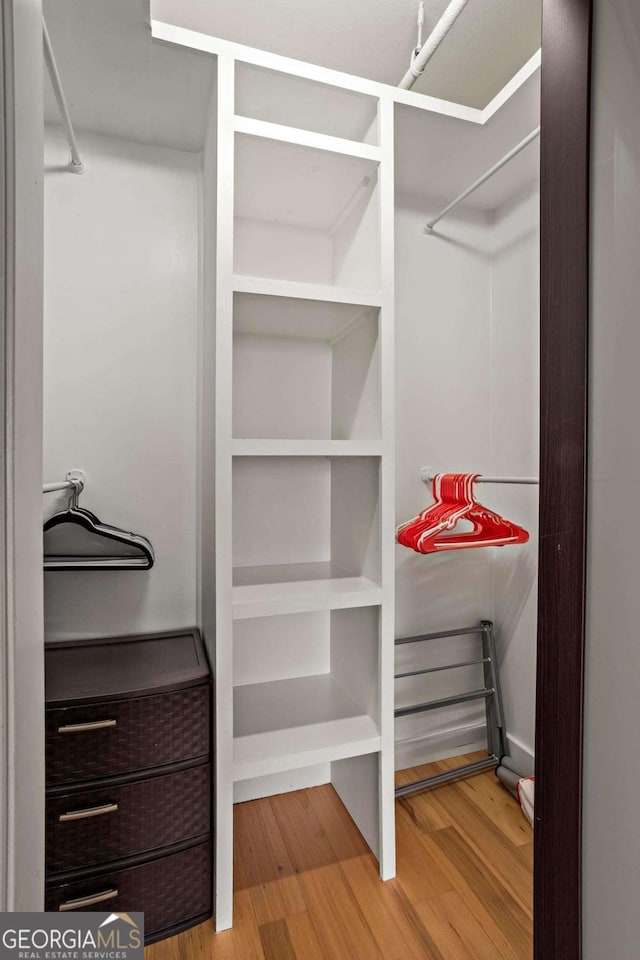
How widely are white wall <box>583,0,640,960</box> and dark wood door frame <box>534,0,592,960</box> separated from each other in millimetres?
12

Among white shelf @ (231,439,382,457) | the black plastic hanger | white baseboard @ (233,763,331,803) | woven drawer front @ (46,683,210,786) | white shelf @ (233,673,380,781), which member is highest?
white shelf @ (231,439,382,457)

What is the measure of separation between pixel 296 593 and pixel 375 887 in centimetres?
91

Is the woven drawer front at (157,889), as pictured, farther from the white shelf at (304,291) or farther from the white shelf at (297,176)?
the white shelf at (297,176)

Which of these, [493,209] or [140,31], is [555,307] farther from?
[493,209]

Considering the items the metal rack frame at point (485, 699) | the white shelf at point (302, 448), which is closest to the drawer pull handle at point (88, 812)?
the white shelf at point (302, 448)

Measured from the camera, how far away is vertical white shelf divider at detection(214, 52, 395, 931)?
4.60ft

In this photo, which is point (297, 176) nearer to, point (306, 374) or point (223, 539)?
point (306, 374)

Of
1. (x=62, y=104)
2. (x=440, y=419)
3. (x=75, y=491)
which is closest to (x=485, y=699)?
(x=440, y=419)

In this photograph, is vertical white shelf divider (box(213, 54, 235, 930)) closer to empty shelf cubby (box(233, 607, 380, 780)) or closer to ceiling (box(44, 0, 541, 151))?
empty shelf cubby (box(233, 607, 380, 780))

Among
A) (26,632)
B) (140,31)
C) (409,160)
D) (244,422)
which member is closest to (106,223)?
(140,31)

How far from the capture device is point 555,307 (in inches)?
24.2

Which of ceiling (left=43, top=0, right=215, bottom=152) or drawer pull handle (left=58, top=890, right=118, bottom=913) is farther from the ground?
ceiling (left=43, top=0, right=215, bottom=152)

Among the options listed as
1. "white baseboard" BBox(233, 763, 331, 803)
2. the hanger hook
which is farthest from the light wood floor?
the hanger hook

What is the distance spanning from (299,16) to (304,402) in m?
1.15
